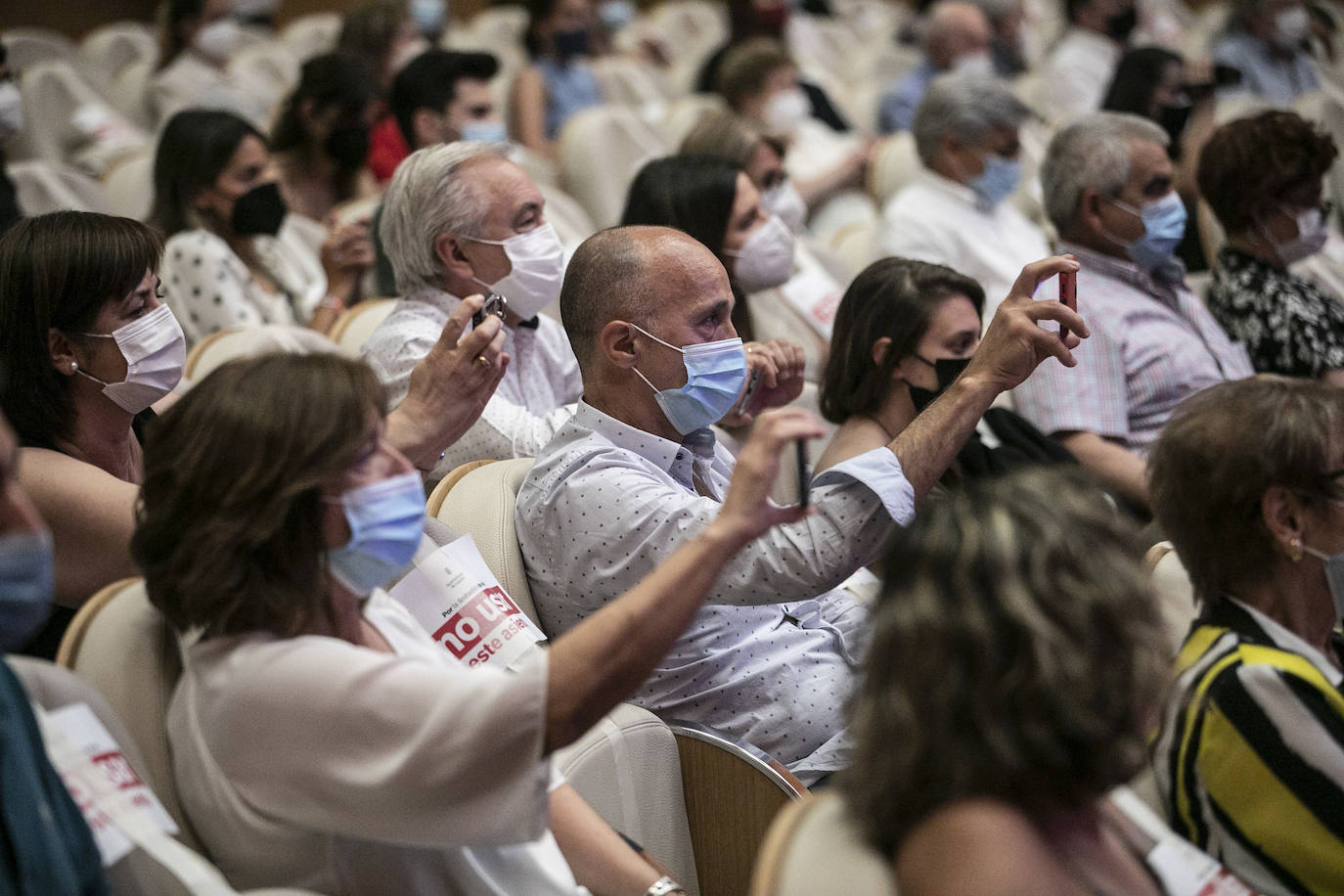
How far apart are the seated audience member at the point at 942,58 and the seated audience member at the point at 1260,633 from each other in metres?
4.94

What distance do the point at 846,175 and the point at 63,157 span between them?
3055 mm

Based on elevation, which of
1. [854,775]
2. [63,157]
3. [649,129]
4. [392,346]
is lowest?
[63,157]

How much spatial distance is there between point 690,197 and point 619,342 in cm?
119

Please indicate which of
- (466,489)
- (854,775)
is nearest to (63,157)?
(466,489)

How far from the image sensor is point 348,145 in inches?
187

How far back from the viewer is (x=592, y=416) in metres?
2.21

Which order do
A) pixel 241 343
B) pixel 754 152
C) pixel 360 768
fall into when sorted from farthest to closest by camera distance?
pixel 754 152
pixel 241 343
pixel 360 768

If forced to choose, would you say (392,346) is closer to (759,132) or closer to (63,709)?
(63,709)

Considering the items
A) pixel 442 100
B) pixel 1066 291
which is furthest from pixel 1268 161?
pixel 442 100

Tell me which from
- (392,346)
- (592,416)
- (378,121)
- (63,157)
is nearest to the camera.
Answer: (592,416)

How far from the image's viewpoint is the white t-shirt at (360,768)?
1.41 metres

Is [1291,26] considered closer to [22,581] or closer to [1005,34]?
[1005,34]

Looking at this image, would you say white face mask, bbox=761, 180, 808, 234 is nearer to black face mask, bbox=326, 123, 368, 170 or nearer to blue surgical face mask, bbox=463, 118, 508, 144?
blue surgical face mask, bbox=463, 118, 508, 144

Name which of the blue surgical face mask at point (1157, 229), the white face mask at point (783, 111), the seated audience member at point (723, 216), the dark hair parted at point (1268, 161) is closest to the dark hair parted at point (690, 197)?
the seated audience member at point (723, 216)
